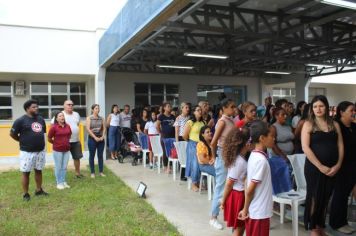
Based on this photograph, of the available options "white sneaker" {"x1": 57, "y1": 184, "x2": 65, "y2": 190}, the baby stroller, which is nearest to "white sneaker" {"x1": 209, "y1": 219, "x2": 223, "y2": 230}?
"white sneaker" {"x1": 57, "y1": 184, "x2": 65, "y2": 190}

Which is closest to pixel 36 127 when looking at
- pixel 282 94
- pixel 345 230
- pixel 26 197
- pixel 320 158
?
pixel 26 197

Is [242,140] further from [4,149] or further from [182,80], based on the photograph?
[182,80]

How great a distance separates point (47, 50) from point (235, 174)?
8892 millimetres

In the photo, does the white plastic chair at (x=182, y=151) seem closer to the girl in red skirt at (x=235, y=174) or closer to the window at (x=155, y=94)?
the girl in red skirt at (x=235, y=174)

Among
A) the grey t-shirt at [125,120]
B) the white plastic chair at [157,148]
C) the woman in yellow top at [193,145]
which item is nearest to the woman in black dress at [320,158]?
the woman in yellow top at [193,145]

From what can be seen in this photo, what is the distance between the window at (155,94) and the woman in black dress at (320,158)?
11.3 metres

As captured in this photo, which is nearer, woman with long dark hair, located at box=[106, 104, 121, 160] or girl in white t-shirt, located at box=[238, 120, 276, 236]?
girl in white t-shirt, located at box=[238, 120, 276, 236]

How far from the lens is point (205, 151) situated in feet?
16.9

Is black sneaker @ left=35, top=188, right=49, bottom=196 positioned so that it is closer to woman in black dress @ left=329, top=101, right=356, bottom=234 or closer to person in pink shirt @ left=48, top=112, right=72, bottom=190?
person in pink shirt @ left=48, top=112, right=72, bottom=190

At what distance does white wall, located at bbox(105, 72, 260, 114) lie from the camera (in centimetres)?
1393

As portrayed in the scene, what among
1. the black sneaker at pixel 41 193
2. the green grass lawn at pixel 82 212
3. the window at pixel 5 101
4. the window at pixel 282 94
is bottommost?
the green grass lawn at pixel 82 212

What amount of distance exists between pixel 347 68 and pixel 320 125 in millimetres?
11928

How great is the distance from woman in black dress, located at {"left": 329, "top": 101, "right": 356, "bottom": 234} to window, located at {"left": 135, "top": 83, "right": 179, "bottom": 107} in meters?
11.1

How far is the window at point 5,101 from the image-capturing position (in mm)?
12188
